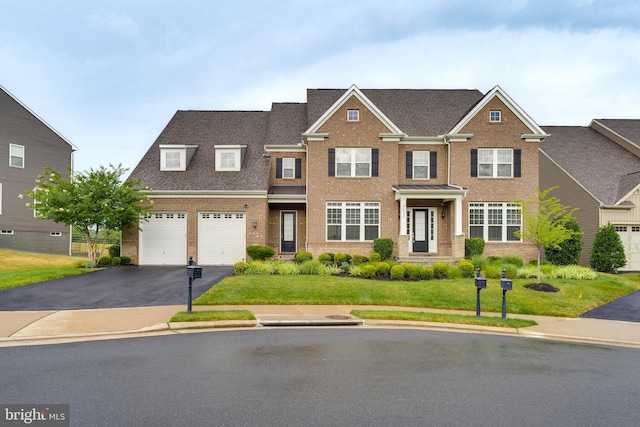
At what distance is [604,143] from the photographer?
1139 inches

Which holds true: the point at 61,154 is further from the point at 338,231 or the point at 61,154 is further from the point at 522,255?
the point at 522,255

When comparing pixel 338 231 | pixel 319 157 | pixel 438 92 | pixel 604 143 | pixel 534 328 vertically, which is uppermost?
pixel 438 92

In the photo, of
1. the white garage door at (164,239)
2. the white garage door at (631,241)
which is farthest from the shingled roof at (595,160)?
the white garage door at (164,239)

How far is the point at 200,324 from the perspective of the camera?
10383mm

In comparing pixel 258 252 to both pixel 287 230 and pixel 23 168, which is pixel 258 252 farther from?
pixel 23 168

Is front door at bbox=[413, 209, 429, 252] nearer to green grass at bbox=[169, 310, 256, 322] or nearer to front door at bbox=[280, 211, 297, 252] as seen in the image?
front door at bbox=[280, 211, 297, 252]

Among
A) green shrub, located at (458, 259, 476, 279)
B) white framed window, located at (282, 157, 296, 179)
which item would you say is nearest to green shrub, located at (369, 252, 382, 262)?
green shrub, located at (458, 259, 476, 279)

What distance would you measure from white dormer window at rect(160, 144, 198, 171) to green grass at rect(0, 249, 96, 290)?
22.1ft

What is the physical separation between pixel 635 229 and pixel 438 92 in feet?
45.3

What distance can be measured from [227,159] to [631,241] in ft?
76.0

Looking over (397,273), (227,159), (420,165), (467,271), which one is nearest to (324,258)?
(397,273)

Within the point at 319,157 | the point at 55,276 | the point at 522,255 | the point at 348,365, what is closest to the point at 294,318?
the point at 348,365

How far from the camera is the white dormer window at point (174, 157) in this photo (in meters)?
24.6

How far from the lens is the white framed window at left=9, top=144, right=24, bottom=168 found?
93.5 ft
